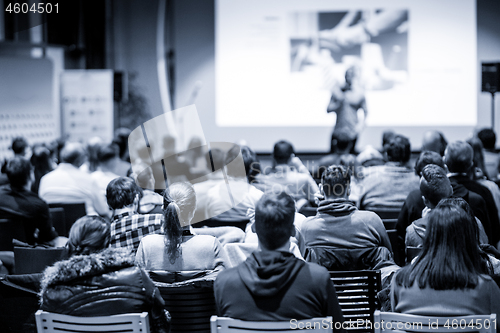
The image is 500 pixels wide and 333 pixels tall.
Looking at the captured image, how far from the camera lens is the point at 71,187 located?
4.67 metres

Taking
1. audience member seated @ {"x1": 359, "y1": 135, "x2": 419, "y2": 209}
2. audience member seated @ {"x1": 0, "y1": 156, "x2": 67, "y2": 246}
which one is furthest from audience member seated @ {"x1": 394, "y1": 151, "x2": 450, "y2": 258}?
audience member seated @ {"x1": 0, "y1": 156, "x2": 67, "y2": 246}

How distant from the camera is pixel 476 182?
11.7 feet

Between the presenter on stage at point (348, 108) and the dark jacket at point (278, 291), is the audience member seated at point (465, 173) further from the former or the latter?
the presenter on stage at point (348, 108)

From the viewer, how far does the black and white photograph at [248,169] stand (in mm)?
1836

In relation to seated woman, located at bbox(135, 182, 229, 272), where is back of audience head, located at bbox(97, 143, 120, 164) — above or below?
above

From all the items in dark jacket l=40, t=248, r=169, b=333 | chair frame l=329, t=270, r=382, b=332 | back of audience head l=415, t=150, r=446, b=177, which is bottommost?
chair frame l=329, t=270, r=382, b=332

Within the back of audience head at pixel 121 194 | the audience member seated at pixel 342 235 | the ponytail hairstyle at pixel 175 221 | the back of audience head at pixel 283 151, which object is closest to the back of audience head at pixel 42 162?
the back of audience head at pixel 283 151

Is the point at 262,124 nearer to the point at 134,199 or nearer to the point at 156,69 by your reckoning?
the point at 156,69

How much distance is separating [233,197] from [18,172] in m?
1.56

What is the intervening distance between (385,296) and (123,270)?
1.07 metres

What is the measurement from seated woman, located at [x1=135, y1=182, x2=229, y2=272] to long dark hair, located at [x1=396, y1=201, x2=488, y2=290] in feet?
2.79

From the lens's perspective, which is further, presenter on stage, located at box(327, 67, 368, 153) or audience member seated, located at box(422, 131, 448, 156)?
presenter on stage, located at box(327, 67, 368, 153)

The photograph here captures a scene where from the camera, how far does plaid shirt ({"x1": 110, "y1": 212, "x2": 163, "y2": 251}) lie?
286cm

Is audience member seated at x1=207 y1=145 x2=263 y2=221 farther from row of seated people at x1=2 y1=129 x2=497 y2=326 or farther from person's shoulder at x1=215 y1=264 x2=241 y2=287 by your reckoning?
person's shoulder at x1=215 y1=264 x2=241 y2=287
